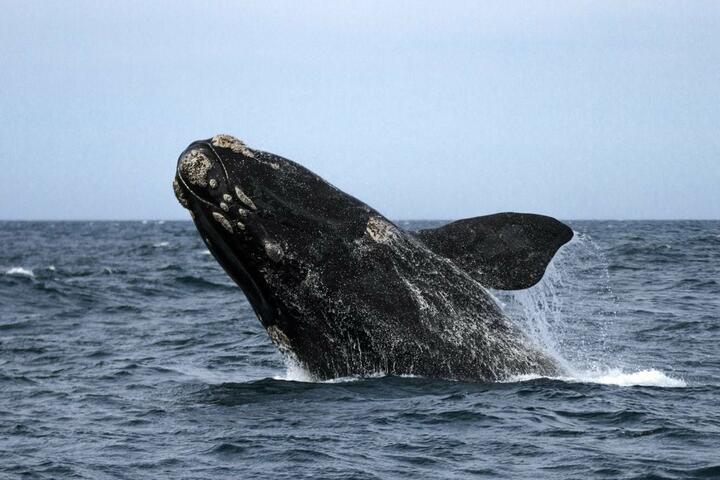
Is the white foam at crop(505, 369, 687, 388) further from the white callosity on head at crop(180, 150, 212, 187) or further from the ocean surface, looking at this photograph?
the white callosity on head at crop(180, 150, 212, 187)

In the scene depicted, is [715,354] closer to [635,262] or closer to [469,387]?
[469,387]

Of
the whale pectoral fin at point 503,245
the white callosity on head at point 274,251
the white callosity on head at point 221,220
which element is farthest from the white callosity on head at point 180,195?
the whale pectoral fin at point 503,245

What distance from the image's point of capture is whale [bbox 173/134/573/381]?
10.8 meters

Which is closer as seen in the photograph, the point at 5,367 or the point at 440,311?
the point at 440,311

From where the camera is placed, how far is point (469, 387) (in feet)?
35.2

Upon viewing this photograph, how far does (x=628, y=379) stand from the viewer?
12.6m

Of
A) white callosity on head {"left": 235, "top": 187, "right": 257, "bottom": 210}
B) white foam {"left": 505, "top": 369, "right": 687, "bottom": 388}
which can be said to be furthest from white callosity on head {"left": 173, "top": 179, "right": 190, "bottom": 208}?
white foam {"left": 505, "top": 369, "right": 687, "bottom": 388}

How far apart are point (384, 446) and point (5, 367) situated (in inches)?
350

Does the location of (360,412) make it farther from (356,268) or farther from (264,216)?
(264,216)

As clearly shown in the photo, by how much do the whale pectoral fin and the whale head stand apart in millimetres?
969

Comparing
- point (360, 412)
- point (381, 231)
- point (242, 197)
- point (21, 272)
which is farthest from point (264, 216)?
point (21, 272)

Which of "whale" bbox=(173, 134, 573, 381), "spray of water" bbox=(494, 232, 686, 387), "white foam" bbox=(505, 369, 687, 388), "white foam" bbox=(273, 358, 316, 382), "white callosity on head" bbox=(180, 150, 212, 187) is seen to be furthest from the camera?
"white foam" bbox=(505, 369, 687, 388)

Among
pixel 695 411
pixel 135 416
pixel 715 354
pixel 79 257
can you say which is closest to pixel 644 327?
pixel 715 354

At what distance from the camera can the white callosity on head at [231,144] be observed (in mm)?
10914
